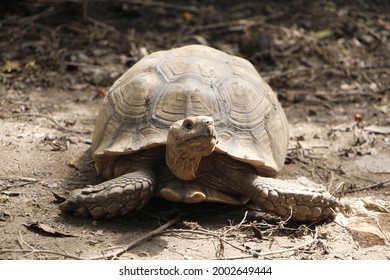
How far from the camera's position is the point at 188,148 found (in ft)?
11.2

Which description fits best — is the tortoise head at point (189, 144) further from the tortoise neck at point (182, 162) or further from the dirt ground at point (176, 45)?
the dirt ground at point (176, 45)

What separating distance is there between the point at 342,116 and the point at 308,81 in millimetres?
813

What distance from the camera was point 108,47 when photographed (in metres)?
6.87

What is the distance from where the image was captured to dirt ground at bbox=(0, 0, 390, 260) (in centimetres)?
340

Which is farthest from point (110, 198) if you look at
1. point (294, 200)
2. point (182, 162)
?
point (294, 200)

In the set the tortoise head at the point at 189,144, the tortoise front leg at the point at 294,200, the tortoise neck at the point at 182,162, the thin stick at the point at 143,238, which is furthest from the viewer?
the tortoise front leg at the point at 294,200

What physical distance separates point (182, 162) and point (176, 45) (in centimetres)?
359

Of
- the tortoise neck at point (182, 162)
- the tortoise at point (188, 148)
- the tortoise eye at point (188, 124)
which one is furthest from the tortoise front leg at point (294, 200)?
the tortoise eye at point (188, 124)

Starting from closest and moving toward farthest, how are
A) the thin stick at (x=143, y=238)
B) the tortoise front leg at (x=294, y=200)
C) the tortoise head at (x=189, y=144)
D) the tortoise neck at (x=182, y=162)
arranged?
1. the thin stick at (x=143, y=238)
2. the tortoise head at (x=189, y=144)
3. the tortoise neck at (x=182, y=162)
4. the tortoise front leg at (x=294, y=200)

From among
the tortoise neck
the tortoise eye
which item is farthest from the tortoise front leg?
the tortoise eye

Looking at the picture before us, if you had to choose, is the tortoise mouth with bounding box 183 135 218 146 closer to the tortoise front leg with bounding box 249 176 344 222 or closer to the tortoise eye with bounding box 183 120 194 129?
the tortoise eye with bounding box 183 120 194 129

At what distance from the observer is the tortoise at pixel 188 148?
357cm

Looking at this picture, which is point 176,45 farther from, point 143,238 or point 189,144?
point 143,238

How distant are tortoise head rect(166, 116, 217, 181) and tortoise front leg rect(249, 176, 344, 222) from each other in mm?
425
